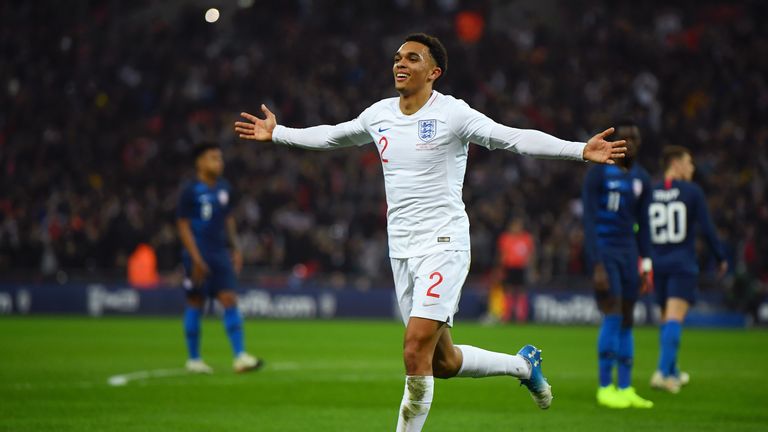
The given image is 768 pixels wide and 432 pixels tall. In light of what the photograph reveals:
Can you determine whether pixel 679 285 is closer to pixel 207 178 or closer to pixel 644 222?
pixel 644 222

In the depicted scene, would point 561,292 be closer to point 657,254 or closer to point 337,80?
point 337,80

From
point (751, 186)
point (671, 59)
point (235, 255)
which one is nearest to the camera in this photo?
point (235, 255)

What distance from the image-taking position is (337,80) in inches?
1189

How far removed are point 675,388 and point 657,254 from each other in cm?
137

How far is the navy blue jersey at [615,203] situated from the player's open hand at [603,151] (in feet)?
12.6

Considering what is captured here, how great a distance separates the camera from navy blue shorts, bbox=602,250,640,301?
9938 millimetres

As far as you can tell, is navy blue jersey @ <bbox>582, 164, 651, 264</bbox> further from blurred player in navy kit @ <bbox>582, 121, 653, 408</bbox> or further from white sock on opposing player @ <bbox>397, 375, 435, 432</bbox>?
white sock on opposing player @ <bbox>397, 375, 435, 432</bbox>

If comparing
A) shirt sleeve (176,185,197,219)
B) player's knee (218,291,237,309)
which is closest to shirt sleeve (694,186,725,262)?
player's knee (218,291,237,309)

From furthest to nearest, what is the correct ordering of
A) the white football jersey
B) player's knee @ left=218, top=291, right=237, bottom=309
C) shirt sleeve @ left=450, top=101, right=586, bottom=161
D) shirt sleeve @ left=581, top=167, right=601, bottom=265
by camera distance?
player's knee @ left=218, top=291, right=237, bottom=309, shirt sleeve @ left=581, top=167, right=601, bottom=265, the white football jersey, shirt sleeve @ left=450, top=101, right=586, bottom=161

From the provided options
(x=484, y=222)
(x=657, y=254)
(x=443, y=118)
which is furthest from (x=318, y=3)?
(x=443, y=118)

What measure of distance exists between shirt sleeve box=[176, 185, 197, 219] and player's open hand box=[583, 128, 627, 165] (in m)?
7.72

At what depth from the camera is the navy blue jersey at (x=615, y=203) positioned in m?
9.98

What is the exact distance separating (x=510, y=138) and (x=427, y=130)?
21.6 inches

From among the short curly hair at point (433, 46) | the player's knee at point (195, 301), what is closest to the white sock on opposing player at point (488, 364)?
the short curly hair at point (433, 46)
